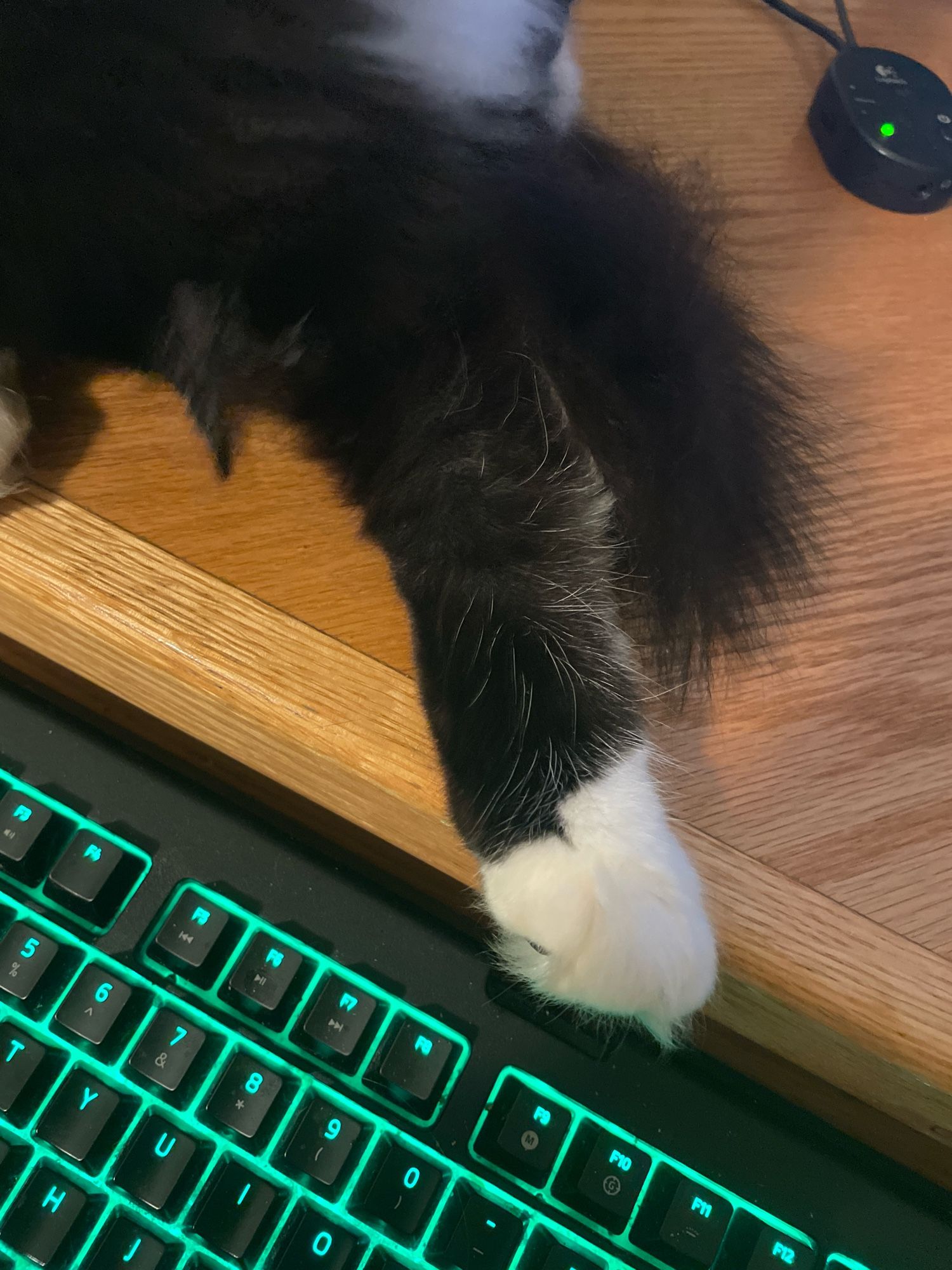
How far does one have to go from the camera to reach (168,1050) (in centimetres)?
40

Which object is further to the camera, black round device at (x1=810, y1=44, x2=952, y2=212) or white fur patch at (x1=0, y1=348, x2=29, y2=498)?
black round device at (x1=810, y1=44, x2=952, y2=212)

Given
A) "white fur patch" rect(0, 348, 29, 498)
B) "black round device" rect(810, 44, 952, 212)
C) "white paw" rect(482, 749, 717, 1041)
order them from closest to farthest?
"white paw" rect(482, 749, 717, 1041) → "white fur patch" rect(0, 348, 29, 498) → "black round device" rect(810, 44, 952, 212)

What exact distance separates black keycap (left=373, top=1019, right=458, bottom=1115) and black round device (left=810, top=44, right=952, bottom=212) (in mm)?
627

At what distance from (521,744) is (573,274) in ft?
0.81

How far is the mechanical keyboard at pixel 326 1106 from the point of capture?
0.37 m

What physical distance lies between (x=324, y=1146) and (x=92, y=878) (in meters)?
0.17

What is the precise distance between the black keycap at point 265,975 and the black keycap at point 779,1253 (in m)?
0.24

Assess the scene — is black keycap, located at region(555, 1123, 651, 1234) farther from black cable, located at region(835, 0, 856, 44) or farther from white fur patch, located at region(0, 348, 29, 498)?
black cable, located at region(835, 0, 856, 44)

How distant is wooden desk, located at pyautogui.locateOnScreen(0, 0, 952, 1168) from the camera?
40cm

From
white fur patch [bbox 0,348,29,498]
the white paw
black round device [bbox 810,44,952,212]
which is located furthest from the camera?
black round device [bbox 810,44,952,212]

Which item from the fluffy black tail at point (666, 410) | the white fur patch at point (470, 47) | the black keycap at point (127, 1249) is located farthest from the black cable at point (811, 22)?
the black keycap at point (127, 1249)

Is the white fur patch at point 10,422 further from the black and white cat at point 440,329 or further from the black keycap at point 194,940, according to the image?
the black keycap at point 194,940

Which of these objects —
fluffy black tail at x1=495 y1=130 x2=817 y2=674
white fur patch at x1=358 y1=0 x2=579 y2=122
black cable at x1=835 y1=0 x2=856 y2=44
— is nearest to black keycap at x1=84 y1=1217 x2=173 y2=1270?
fluffy black tail at x1=495 y1=130 x2=817 y2=674

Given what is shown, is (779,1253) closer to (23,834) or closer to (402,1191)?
(402,1191)
